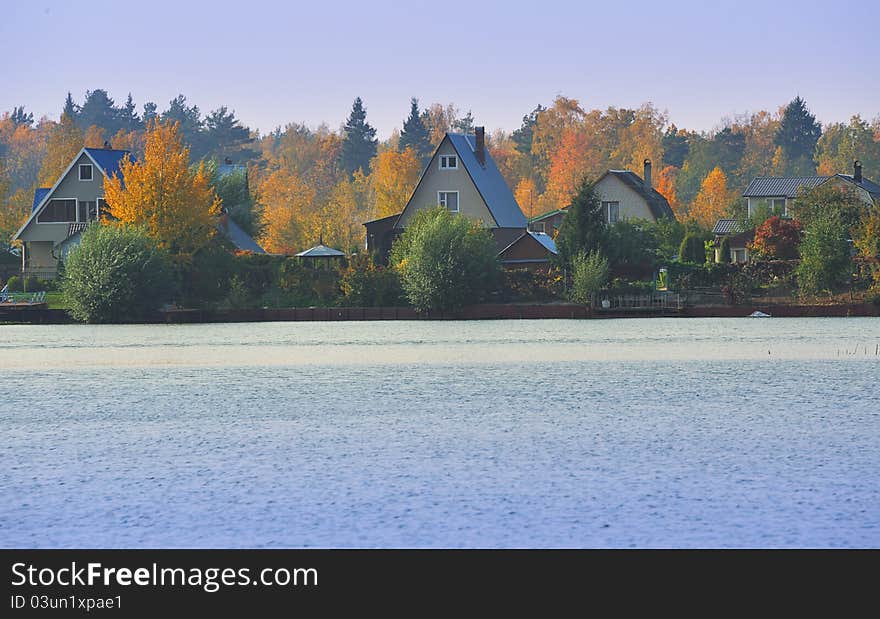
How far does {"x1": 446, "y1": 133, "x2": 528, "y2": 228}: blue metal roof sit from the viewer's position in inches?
3078

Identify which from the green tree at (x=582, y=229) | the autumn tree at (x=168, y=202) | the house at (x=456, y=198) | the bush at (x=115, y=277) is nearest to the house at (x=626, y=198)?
the house at (x=456, y=198)

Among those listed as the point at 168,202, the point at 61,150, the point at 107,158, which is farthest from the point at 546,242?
the point at 61,150

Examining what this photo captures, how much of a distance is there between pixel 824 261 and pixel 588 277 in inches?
405

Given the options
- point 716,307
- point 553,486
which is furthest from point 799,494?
point 716,307

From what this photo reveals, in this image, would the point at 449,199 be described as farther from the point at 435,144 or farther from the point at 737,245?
the point at 435,144

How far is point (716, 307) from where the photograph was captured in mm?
61688

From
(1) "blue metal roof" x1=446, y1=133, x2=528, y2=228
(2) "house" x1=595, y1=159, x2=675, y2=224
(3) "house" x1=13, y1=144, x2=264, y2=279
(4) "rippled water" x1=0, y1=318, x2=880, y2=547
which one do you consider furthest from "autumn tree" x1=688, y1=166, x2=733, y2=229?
(4) "rippled water" x1=0, y1=318, x2=880, y2=547

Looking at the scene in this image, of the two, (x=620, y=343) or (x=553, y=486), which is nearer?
(x=553, y=486)

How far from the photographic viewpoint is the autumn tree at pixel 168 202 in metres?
65.2

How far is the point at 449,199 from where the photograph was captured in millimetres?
79062

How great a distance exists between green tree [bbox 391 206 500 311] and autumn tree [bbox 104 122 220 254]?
34.7 feet

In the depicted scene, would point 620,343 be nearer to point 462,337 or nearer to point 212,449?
point 462,337
